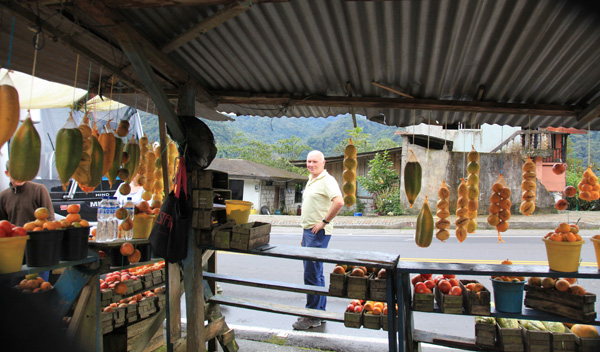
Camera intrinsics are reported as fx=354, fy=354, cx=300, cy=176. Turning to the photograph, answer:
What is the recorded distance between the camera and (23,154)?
175 centimetres

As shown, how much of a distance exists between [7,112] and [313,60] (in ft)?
6.54

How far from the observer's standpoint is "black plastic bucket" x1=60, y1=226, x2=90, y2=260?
2.49 meters

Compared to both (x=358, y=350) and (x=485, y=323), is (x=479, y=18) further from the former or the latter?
(x=358, y=350)

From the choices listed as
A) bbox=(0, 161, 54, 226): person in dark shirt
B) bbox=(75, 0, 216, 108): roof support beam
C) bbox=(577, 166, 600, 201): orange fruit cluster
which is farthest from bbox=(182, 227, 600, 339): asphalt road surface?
bbox=(75, 0, 216, 108): roof support beam

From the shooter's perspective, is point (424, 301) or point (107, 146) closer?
point (107, 146)

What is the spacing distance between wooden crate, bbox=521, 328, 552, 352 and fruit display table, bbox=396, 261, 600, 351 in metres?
0.17

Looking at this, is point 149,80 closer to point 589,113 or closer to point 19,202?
point 19,202

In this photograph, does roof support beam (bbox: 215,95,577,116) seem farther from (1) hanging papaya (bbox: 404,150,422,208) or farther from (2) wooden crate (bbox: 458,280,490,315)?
(2) wooden crate (bbox: 458,280,490,315)

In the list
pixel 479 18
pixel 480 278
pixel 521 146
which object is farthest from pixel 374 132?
pixel 479 18

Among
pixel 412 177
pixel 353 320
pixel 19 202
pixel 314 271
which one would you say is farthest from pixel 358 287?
pixel 19 202

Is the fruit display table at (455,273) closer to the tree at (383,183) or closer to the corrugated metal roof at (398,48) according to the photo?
the corrugated metal roof at (398,48)

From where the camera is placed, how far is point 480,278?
6238mm

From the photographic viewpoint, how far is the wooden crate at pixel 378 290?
2893 mm

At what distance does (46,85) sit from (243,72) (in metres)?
3.03
